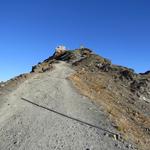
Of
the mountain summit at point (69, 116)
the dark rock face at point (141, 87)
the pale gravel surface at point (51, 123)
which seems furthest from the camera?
the dark rock face at point (141, 87)

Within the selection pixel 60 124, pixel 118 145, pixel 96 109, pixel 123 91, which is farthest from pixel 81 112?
pixel 123 91

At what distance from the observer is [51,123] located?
82.7 ft

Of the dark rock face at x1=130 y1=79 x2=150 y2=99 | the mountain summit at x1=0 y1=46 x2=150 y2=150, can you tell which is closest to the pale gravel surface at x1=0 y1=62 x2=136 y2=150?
the mountain summit at x1=0 y1=46 x2=150 y2=150

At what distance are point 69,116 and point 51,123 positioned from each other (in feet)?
8.11

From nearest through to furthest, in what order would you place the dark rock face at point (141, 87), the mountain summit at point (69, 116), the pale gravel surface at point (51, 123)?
the pale gravel surface at point (51, 123), the mountain summit at point (69, 116), the dark rock face at point (141, 87)

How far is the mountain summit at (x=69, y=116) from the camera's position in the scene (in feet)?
71.5

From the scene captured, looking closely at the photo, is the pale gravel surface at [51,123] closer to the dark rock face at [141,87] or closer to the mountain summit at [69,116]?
the mountain summit at [69,116]

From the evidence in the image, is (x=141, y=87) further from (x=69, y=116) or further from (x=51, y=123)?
(x=51, y=123)

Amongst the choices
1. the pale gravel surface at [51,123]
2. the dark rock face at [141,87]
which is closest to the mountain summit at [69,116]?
the pale gravel surface at [51,123]

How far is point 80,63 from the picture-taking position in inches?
2549

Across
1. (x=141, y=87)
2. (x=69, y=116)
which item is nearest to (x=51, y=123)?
(x=69, y=116)

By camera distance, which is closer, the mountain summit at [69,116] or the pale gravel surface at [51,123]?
the pale gravel surface at [51,123]

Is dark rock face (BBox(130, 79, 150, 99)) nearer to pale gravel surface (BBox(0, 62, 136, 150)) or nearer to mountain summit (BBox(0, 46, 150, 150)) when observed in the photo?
mountain summit (BBox(0, 46, 150, 150))

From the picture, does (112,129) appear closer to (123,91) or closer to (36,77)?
(36,77)
